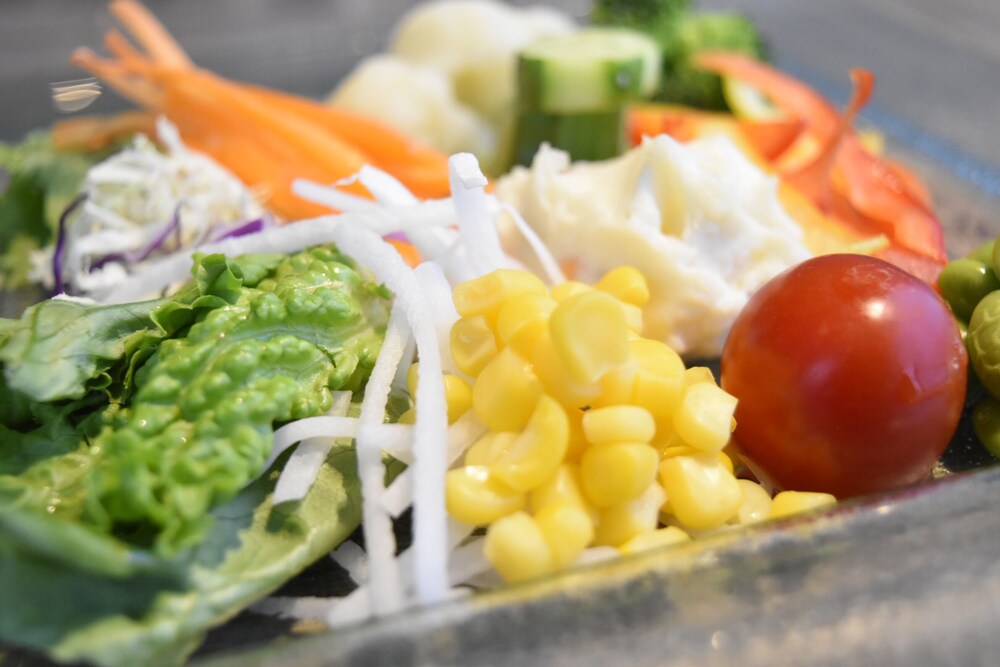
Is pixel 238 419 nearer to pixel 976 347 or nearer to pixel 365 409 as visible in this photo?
pixel 365 409

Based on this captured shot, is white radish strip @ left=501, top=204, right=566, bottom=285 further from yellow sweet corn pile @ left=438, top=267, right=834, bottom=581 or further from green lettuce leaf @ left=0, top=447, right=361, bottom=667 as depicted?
green lettuce leaf @ left=0, top=447, right=361, bottom=667

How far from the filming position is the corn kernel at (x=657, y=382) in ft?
3.62

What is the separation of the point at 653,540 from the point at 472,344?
0.36 m

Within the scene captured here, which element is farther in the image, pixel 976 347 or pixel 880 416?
pixel 976 347

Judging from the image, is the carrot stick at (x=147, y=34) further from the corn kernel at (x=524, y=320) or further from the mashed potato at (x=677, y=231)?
the corn kernel at (x=524, y=320)

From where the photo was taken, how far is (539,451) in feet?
3.37

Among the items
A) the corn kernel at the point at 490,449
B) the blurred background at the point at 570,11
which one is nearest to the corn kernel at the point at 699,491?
the corn kernel at the point at 490,449

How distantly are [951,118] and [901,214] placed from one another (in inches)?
44.1

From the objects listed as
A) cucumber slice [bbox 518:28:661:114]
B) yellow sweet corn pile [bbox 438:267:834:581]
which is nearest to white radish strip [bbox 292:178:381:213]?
yellow sweet corn pile [bbox 438:267:834:581]

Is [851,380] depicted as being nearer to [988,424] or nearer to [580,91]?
[988,424]

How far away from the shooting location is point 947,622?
963mm

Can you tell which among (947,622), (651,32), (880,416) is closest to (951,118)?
(651,32)

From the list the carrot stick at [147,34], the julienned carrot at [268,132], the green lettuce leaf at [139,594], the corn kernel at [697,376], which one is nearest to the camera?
the green lettuce leaf at [139,594]

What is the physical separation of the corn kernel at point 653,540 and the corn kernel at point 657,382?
155 millimetres
